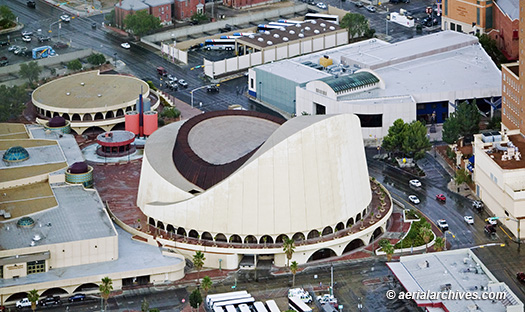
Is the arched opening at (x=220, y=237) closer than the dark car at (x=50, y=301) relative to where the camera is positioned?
No

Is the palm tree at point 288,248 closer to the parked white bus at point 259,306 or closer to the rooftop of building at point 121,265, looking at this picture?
the parked white bus at point 259,306

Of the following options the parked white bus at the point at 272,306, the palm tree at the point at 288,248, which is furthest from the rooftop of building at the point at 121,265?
the parked white bus at the point at 272,306

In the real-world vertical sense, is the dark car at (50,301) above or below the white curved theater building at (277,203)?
below

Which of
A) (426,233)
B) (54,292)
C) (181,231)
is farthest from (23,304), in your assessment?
(426,233)

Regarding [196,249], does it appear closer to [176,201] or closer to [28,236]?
[176,201]

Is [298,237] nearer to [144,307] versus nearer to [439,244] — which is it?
[439,244]

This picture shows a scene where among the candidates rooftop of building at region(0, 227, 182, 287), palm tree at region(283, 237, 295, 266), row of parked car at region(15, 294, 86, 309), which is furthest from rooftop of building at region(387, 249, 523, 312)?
row of parked car at region(15, 294, 86, 309)

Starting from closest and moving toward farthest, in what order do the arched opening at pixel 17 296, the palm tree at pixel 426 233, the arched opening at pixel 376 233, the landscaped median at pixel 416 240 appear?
the arched opening at pixel 17 296 < the palm tree at pixel 426 233 < the landscaped median at pixel 416 240 < the arched opening at pixel 376 233

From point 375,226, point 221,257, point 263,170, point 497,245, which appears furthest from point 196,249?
point 497,245
